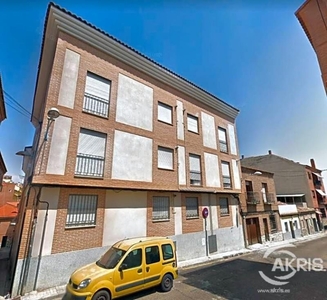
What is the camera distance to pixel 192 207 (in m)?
12.7

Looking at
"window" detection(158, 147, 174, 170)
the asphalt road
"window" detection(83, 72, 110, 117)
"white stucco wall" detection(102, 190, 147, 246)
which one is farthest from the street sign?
"window" detection(83, 72, 110, 117)

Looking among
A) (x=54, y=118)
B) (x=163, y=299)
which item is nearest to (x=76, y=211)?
(x=54, y=118)

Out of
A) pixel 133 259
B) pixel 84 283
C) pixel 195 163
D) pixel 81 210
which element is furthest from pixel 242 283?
pixel 195 163

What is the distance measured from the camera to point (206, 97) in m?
15.9

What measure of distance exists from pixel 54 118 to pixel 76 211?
13.7ft

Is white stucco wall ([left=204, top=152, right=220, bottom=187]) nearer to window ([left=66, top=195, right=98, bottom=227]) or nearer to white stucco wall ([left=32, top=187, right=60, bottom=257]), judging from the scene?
window ([left=66, top=195, right=98, bottom=227])

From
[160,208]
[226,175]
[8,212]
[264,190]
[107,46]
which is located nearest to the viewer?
[107,46]

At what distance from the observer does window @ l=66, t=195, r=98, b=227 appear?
808 centimetres

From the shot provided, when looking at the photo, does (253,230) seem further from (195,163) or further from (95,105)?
(95,105)

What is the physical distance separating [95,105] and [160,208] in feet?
22.2

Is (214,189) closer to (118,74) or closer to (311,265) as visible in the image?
(311,265)

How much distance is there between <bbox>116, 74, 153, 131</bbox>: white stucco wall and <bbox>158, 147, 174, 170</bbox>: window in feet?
5.42

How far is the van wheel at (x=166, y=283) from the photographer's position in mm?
6633

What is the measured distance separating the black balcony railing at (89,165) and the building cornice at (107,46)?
19.9 ft
